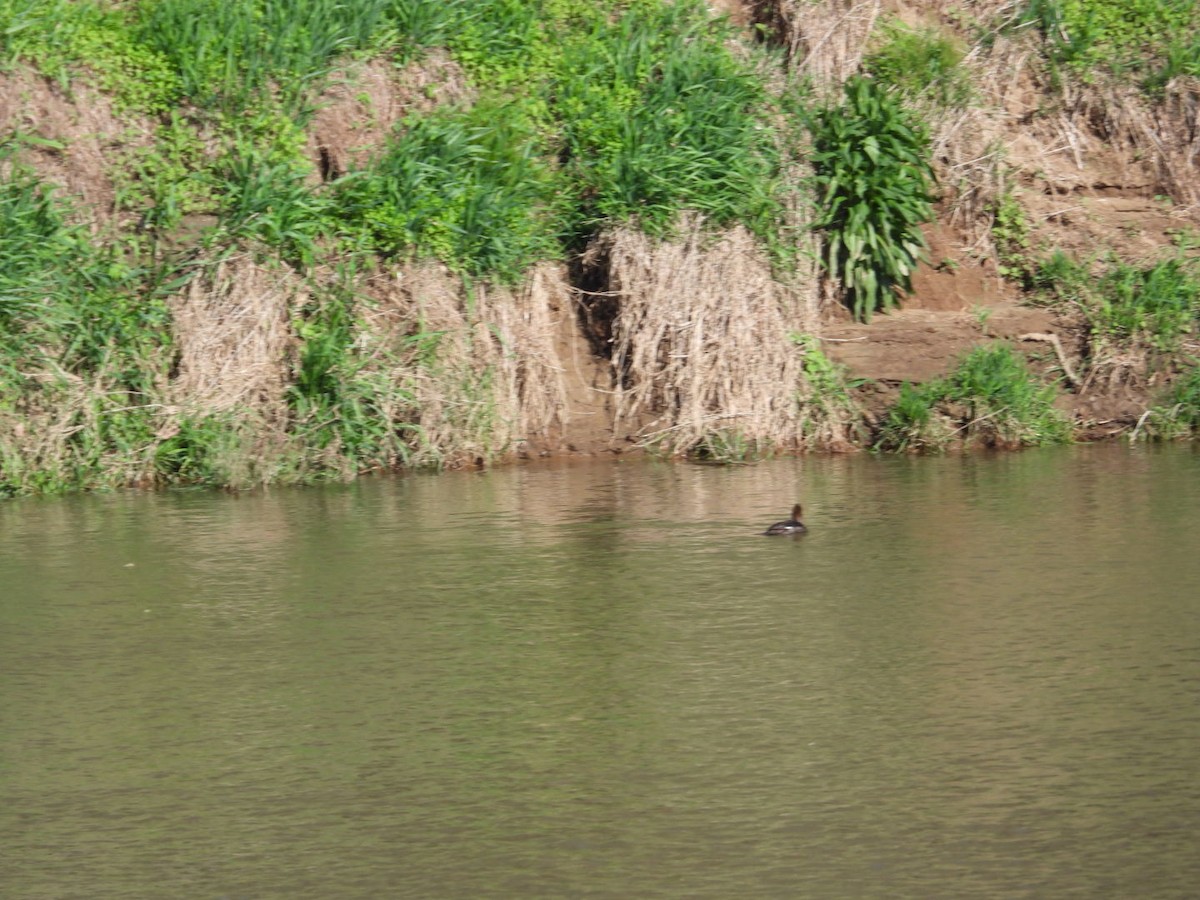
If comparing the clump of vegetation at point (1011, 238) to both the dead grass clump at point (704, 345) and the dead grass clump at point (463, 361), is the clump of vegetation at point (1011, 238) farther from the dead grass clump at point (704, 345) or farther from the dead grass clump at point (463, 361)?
the dead grass clump at point (463, 361)

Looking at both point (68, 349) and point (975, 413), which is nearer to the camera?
point (68, 349)

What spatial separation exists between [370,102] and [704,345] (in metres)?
3.58

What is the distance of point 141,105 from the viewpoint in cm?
1387

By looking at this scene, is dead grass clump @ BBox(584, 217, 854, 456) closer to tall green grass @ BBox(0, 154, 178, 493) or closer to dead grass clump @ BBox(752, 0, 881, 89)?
dead grass clump @ BBox(752, 0, 881, 89)

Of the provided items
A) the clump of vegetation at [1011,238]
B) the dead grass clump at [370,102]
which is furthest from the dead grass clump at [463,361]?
the clump of vegetation at [1011,238]

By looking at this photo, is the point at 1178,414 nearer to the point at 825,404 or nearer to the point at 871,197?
the point at 825,404

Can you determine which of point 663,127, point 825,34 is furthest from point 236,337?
point 825,34

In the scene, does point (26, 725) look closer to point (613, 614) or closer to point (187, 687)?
point (187, 687)

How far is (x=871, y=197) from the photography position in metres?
13.8

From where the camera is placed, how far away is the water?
4773 mm

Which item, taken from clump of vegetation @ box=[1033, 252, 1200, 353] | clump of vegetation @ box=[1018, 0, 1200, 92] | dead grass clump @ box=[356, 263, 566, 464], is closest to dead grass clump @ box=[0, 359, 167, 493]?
dead grass clump @ box=[356, 263, 566, 464]

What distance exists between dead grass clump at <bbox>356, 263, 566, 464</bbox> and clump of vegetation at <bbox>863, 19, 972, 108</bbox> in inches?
156

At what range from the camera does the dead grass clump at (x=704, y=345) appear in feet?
42.3

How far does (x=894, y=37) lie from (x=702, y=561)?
8302mm
